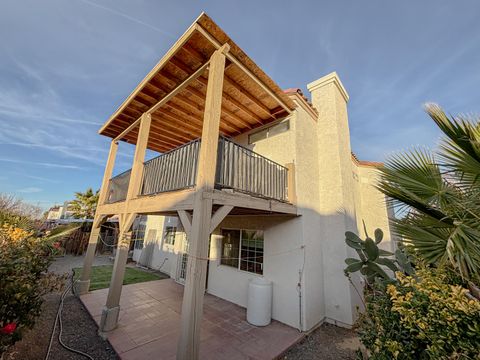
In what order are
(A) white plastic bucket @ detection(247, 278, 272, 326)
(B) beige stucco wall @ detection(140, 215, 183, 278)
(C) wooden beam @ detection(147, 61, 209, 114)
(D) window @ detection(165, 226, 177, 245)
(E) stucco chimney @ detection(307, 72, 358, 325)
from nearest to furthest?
(C) wooden beam @ detection(147, 61, 209, 114), (A) white plastic bucket @ detection(247, 278, 272, 326), (E) stucco chimney @ detection(307, 72, 358, 325), (B) beige stucco wall @ detection(140, 215, 183, 278), (D) window @ detection(165, 226, 177, 245)

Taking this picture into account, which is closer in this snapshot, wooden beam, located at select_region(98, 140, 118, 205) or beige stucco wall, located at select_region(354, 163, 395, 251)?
wooden beam, located at select_region(98, 140, 118, 205)

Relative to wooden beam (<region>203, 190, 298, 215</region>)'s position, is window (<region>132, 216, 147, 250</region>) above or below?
below

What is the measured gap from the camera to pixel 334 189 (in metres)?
7.04

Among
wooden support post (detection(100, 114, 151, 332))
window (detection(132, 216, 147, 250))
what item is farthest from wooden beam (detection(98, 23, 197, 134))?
window (detection(132, 216, 147, 250))

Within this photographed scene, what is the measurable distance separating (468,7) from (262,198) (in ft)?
24.1

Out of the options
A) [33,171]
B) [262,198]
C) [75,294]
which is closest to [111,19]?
[262,198]

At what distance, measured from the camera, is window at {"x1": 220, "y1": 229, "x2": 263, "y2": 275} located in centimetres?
687

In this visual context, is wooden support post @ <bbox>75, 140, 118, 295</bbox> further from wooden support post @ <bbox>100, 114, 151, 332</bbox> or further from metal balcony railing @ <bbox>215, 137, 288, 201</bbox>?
metal balcony railing @ <bbox>215, 137, 288, 201</bbox>

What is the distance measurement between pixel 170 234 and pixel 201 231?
9.45m

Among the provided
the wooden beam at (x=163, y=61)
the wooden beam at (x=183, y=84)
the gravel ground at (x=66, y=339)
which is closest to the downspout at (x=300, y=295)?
the gravel ground at (x=66, y=339)

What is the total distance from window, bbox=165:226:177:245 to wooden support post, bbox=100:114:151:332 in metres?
5.65

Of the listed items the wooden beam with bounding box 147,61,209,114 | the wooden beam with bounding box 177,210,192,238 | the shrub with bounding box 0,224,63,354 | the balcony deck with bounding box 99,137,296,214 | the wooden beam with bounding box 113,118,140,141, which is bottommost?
the shrub with bounding box 0,224,63,354

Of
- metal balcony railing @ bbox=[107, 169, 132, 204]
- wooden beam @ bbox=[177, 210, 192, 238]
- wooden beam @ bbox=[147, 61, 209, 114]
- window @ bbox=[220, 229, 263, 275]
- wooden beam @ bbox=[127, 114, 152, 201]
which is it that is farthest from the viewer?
metal balcony railing @ bbox=[107, 169, 132, 204]

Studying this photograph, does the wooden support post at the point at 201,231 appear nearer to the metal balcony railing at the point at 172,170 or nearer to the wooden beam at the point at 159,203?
the wooden beam at the point at 159,203
